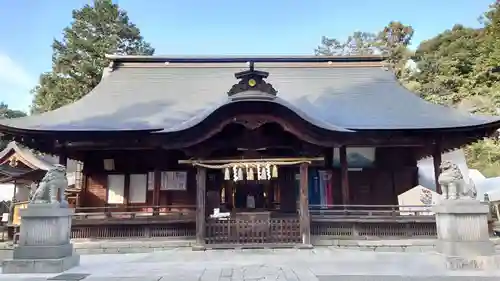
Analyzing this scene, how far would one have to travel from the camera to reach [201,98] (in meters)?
13.7

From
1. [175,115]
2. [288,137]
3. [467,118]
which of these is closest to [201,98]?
[175,115]

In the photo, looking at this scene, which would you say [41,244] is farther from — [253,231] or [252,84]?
[252,84]

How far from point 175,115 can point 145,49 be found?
2356 centimetres

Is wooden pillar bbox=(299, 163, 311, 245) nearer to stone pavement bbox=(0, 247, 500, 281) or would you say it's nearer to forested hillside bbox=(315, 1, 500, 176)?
stone pavement bbox=(0, 247, 500, 281)

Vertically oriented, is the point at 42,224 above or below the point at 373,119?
below

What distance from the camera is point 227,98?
9.71 m

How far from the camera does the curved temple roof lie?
1073cm

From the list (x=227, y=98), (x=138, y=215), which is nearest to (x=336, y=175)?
(x=227, y=98)

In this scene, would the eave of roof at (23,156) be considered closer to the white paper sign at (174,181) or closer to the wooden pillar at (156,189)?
the white paper sign at (174,181)

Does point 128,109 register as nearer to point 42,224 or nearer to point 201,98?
point 201,98

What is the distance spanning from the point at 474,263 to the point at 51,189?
27.5ft

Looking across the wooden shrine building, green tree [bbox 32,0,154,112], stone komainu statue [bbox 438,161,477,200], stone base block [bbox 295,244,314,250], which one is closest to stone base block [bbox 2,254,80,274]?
the wooden shrine building

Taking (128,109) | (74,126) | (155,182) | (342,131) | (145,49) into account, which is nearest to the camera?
(342,131)

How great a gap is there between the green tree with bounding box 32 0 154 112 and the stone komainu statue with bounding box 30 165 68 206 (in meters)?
20.8
